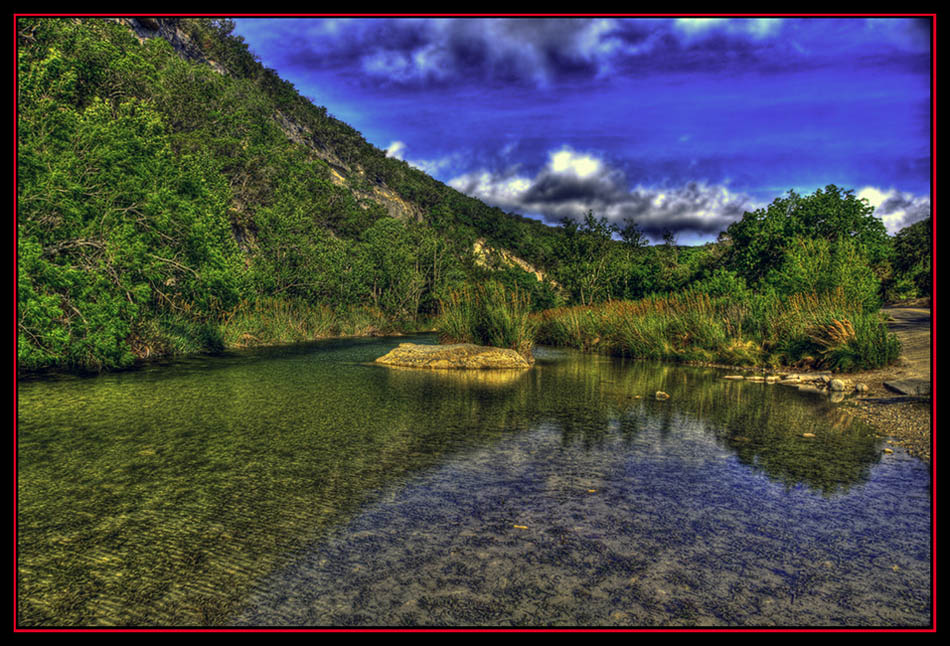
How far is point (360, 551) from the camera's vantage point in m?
2.82

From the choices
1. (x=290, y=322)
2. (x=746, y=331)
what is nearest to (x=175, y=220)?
(x=290, y=322)

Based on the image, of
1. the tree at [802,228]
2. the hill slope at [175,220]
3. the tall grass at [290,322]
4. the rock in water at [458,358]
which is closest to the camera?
the hill slope at [175,220]

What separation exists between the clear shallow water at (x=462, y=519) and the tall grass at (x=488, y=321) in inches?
286

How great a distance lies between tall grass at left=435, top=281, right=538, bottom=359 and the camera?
46.0ft

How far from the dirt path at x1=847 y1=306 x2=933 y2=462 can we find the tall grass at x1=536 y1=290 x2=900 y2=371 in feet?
2.16

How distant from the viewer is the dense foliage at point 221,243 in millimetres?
10031

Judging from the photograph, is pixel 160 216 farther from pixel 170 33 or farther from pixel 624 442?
pixel 170 33

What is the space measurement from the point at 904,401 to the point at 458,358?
7.98m

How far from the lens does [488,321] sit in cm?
1441

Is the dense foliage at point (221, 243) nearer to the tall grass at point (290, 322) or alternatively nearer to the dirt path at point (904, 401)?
the tall grass at point (290, 322)

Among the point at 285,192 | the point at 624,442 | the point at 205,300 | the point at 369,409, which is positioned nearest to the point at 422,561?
the point at 624,442

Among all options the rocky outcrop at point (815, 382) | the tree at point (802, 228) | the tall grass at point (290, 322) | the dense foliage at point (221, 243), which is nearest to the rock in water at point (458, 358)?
the dense foliage at point (221, 243)

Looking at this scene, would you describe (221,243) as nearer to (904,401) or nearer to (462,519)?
(462,519)

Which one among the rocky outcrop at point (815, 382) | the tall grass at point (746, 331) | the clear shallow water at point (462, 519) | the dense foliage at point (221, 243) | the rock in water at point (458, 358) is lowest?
the clear shallow water at point (462, 519)
